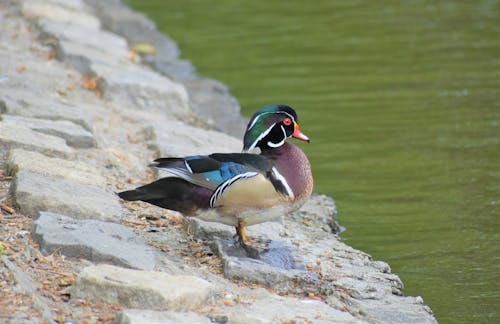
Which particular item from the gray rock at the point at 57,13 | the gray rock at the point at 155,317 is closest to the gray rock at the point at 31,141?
the gray rock at the point at 155,317

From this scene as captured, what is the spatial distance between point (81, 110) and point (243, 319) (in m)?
3.82

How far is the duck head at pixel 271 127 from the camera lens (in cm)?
543

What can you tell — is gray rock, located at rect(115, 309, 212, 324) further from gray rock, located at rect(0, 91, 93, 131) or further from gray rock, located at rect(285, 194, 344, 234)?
gray rock, located at rect(0, 91, 93, 131)

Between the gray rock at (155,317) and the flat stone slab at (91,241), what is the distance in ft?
1.96

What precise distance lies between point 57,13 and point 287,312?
805 centimetres

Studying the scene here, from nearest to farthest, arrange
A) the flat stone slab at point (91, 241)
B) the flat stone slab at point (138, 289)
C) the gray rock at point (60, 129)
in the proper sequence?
the flat stone slab at point (138, 289)
the flat stone slab at point (91, 241)
the gray rock at point (60, 129)

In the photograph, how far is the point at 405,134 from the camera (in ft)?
29.6

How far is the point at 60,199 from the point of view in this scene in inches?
213

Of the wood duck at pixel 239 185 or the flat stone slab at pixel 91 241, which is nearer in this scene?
the flat stone slab at pixel 91 241

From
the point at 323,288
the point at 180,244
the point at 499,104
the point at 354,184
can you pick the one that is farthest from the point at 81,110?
the point at 499,104

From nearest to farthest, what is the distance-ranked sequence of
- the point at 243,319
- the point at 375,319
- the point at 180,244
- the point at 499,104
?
the point at 243,319 → the point at 375,319 → the point at 180,244 → the point at 499,104

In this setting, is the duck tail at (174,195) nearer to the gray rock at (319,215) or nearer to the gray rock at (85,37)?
the gray rock at (319,215)

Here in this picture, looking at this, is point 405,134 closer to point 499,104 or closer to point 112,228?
point 499,104

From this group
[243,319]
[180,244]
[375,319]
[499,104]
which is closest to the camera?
[243,319]
